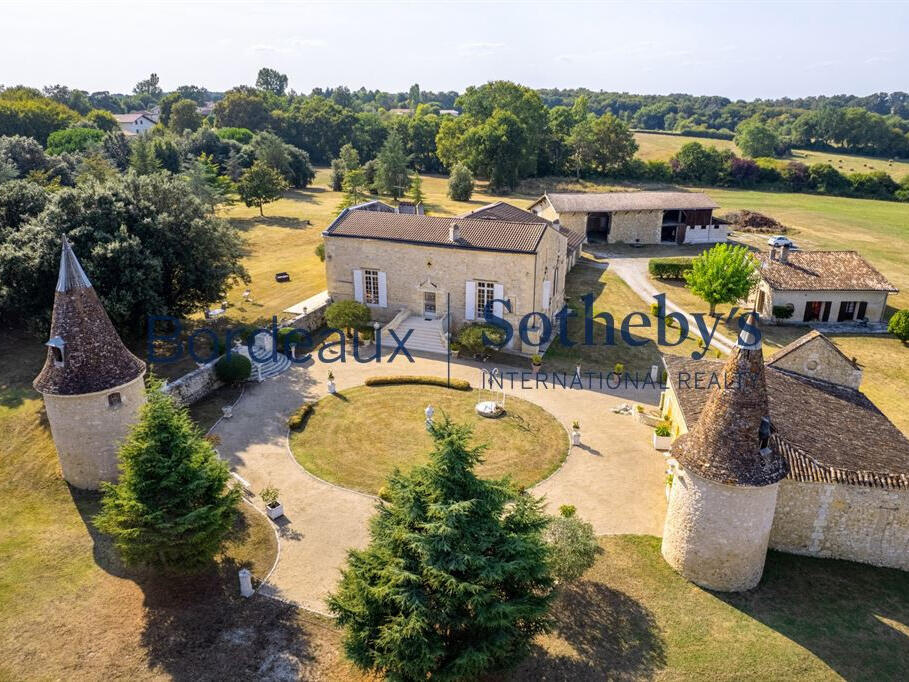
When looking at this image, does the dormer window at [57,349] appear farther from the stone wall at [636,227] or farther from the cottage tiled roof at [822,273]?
the stone wall at [636,227]

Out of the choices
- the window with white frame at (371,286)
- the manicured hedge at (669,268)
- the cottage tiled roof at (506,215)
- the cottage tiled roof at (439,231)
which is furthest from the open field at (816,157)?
the window with white frame at (371,286)

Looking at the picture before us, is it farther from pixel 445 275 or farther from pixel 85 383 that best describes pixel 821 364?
pixel 85 383

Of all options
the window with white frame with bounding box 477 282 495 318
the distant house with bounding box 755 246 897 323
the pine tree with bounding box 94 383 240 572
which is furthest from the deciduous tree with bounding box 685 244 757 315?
the pine tree with bounding box 94 383 240 572

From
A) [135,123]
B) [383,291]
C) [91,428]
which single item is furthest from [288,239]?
[135,123]

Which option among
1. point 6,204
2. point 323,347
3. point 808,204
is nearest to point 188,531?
point 323,347

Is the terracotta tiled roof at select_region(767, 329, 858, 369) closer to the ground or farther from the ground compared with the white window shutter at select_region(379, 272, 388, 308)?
farther from the ground

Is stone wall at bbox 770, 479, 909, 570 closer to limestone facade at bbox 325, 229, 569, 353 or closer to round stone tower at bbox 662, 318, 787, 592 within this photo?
round stone tower at bbox 662, 318, 787, 592
